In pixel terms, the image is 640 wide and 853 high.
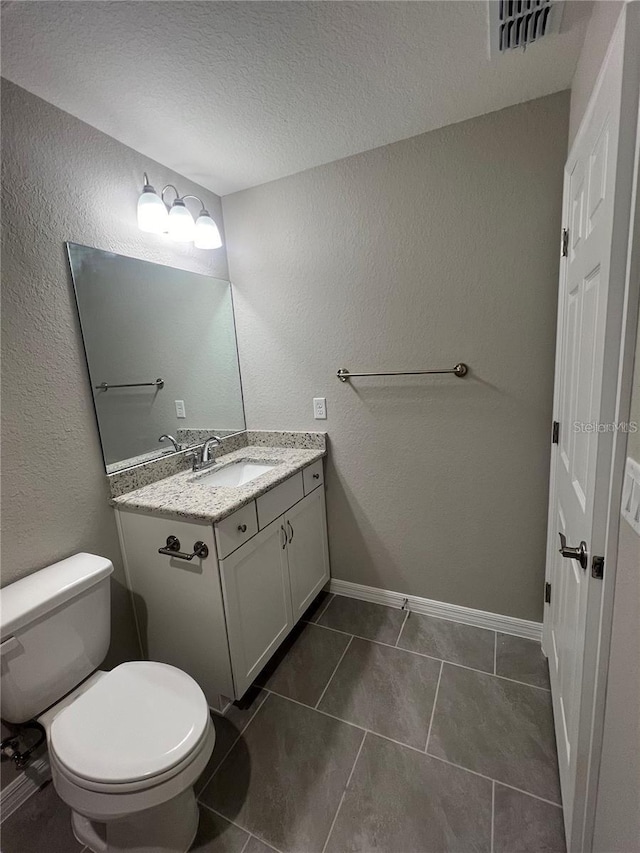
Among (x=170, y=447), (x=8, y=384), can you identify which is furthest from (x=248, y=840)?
(x=8, y=384)

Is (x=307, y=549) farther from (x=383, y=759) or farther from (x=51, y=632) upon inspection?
(x=51, y=632)

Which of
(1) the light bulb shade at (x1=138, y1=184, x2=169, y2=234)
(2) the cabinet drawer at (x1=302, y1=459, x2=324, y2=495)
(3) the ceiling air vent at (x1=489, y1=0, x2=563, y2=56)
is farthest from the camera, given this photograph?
(2) the cabinet drawer at (x1=302, y1=459, x2=324, y2=495)

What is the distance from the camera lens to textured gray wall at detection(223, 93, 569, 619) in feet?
4.98

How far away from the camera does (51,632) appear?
1.11 m

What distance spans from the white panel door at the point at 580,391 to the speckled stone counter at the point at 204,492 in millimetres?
1048

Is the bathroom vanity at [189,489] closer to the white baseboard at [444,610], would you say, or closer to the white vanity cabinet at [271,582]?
the white vanity cabinet at [271,582]

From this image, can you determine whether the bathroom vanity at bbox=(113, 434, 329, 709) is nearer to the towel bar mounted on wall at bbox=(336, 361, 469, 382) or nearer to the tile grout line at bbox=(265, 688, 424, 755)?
the tile grout line at bbox=(265, 688, 424, 755)

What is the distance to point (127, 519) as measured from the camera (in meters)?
1.48

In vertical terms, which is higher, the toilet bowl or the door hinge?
the door hinge

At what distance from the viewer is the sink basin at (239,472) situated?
1.85 m

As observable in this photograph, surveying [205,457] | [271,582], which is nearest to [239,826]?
[271,582]

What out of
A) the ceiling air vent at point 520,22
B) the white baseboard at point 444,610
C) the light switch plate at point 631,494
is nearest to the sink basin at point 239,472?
the white baseboard at point 444,610

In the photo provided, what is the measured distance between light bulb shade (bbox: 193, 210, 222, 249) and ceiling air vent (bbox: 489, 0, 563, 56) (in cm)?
122

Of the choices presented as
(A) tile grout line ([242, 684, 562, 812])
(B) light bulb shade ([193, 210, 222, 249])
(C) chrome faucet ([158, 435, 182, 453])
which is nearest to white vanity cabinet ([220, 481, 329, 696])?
(A) tile grout line ([242, 684, 562, 812])
